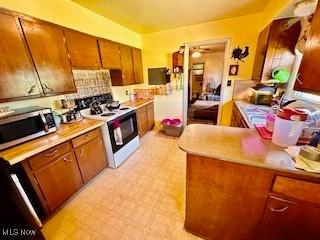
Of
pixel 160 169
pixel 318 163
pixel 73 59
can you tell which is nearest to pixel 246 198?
pixel 318 163

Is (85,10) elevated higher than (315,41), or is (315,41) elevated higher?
(85,10)

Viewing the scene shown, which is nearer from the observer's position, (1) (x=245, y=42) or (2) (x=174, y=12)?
(2) (x=174, y=12)

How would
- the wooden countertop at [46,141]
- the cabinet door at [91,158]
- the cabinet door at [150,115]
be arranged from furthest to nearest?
the cabinet door at [150,115], the cabinet door at [91,158], the wooden countertop at [46,141]

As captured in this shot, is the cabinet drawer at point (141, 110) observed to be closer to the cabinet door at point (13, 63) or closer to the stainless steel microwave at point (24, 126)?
the stainless steel microwave at point (24, 126)

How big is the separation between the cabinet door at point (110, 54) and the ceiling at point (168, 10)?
48cm

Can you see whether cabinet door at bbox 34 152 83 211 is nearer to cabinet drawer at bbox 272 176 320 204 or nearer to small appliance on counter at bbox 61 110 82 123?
small appliance on counter at bbox 61 110 82 123

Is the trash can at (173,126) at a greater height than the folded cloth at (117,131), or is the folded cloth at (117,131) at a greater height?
the folded cloth at (117,131)

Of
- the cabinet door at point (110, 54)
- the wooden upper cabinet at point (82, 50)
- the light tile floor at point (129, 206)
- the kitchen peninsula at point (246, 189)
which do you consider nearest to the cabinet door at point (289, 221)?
the kitchen peninsula at point (246, 189)

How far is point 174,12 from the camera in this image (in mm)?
2383

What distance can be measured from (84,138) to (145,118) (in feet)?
5.56

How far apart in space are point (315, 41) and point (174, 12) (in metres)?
2.09

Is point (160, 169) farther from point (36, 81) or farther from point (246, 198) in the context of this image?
point (36, 81)

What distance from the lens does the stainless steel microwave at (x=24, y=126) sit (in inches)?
50.0

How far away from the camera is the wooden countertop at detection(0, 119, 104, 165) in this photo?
1.20 m
